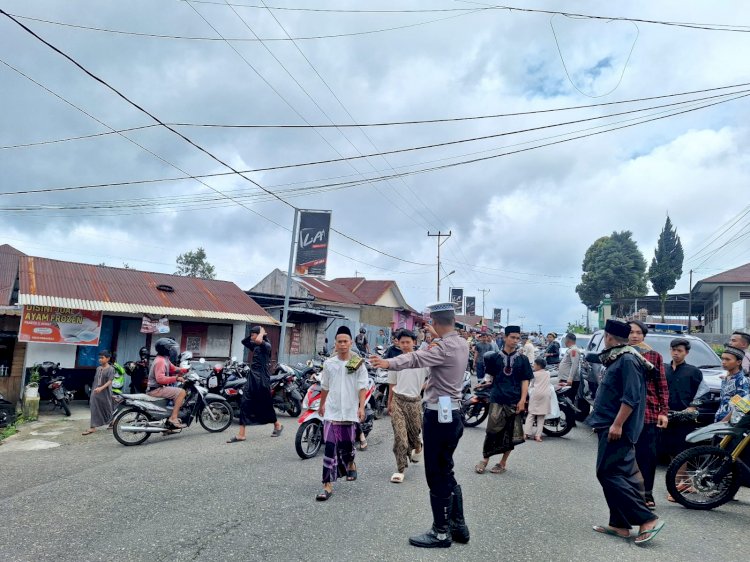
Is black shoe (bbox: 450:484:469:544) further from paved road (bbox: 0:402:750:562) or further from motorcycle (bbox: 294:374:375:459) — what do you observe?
motorcycle (bbox: 294:374:375:459)

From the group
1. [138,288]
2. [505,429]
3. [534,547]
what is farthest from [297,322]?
[534,547]

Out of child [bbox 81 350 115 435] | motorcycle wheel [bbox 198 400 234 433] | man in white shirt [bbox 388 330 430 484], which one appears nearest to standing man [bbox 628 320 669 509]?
man in white shirt [bbox 388 330 430 484]

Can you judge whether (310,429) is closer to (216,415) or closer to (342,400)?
(342,400)

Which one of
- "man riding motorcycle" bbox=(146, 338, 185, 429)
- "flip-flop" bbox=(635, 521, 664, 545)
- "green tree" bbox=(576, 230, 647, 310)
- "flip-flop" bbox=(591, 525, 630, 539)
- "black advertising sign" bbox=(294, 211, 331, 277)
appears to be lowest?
"flip-flop" bbox=(591, 525, 630, 539)

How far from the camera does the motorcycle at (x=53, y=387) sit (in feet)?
35.6

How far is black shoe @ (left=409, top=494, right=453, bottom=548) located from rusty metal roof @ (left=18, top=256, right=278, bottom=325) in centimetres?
1024

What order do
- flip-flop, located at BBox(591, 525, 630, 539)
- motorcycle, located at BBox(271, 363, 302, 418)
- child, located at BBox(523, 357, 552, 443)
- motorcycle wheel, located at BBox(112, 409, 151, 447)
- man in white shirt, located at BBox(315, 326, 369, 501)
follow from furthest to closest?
motorcycle, located at BBox(271, 363, 302, 418) < child, located at BBox(523, 357, 552, 443) < motorcycle wheel, located at BBox(112, 409, 151, 447) < man in white shirt, located at BBox(315, 326, 369, 501) < flip-flop, located at BBox(591, 525, 630, 539)

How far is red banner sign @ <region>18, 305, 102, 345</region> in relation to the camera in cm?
1125

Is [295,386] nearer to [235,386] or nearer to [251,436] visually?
[235,386]

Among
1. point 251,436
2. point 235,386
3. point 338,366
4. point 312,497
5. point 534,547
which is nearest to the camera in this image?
point 534,547

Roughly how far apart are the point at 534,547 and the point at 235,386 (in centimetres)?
739

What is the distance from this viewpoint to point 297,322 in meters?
22.3

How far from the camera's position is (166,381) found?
28.0ft

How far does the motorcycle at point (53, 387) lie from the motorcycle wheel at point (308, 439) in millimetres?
6493
